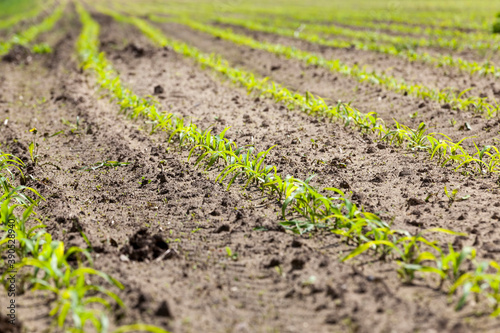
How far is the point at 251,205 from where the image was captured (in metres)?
3.41

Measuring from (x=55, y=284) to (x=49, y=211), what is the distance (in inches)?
41.0

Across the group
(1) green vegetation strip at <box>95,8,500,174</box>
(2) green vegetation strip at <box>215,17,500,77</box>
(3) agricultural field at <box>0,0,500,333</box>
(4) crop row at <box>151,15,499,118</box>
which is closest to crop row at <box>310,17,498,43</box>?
(2) green vegetation strip at <box>215,17,500,77</box>

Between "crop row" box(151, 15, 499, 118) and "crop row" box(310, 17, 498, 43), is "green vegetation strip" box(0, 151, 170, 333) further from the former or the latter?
"crop row" box(310, 17, 498, 43)

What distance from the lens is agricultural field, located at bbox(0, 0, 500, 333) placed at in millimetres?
2291

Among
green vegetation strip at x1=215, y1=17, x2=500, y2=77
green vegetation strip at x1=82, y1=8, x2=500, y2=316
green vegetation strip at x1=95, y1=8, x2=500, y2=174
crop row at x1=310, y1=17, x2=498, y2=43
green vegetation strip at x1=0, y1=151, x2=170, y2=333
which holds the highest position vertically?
crop row at x1=310, y1=17, x2=498, y2=43

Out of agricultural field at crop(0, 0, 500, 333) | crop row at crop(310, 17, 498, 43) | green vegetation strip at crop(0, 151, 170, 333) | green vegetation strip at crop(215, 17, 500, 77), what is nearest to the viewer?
green vegetation strip at crop(0, 151, 170, 333)

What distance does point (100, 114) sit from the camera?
19.0 feet

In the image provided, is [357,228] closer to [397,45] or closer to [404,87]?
[404,87]

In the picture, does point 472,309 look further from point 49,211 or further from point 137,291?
point 49,211

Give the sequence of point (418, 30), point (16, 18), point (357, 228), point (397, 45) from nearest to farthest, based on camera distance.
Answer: point (357, 228) < point (397, 45) < point (418, 30) < point (16, 18)

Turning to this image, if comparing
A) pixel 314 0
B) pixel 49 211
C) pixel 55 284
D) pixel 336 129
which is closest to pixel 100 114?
pixel 49 211

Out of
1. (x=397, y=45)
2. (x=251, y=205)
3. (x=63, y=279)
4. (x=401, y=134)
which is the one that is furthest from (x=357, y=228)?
(x=397, y=45)

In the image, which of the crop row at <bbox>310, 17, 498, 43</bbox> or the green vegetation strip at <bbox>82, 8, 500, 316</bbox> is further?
the crop row at <bbox>310, 17, 498, 43</bbox>

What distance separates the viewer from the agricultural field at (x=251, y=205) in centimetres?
229
